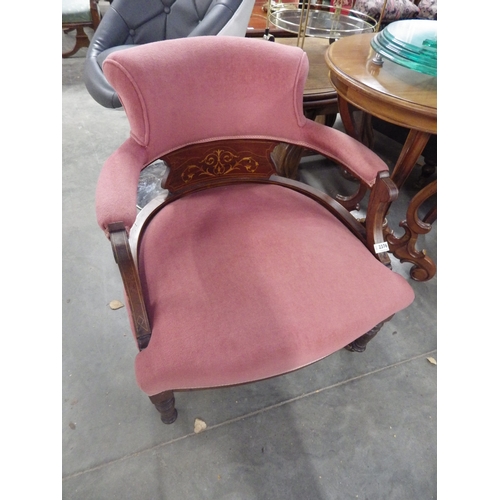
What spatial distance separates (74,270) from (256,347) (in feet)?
3.63

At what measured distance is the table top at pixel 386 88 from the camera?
40.2 inches

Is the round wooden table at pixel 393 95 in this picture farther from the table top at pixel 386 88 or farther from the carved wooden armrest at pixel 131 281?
the carved wooden armrest at pixel 131 281

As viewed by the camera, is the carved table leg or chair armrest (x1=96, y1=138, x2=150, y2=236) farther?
the carved table leg

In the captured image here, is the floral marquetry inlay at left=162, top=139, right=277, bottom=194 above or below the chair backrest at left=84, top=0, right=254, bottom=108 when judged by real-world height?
below

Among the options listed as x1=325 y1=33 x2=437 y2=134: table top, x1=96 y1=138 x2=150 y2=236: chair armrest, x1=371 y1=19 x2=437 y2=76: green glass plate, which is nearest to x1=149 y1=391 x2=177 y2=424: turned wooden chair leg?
x1=96 y1=138 x2=150 y2=236: chair armrest

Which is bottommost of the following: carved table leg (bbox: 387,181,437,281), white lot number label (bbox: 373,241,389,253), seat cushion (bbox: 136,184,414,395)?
carved table leg (bbox: 387,181,437,281)

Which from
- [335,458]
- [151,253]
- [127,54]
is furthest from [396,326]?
[127,54]

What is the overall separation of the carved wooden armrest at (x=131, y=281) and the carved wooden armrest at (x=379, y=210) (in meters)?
0.62

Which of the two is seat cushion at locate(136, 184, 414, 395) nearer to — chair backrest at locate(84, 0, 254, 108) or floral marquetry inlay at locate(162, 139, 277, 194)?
floral marquetry inlay at locate(162, 139, 277, 194)

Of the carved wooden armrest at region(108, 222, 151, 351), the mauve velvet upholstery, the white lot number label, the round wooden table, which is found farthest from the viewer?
the round wooden table

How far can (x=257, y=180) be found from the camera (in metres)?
1.11

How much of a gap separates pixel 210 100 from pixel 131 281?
54 centimetres

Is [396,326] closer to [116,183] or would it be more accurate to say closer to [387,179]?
[387,179]

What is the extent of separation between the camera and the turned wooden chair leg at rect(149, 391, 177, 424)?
0.86 meters
